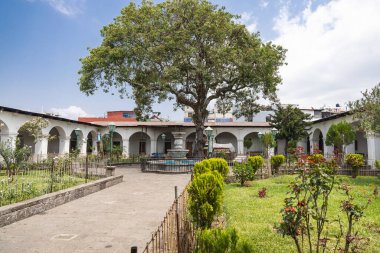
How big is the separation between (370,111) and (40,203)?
14.6 meters

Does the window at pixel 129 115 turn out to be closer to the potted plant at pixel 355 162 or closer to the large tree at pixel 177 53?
the large tree at pixel 177 53

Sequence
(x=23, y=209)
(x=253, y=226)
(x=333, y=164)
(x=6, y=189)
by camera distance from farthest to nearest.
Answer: (x=6, y=189) < (x=23, y=209) < (x=253, y=226) < (x=333, y=164)

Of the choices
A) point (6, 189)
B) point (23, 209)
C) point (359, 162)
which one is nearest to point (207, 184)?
point (23, 209)

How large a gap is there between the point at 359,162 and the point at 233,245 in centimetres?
1598

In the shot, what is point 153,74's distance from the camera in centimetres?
2116

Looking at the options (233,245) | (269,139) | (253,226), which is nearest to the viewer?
(233,245)

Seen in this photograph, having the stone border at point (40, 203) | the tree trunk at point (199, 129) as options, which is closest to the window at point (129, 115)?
the tree trunk at point (199, 129)

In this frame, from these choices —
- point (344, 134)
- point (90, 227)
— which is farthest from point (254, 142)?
point (90, 227)

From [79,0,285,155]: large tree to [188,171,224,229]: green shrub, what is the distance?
14229 millimetres

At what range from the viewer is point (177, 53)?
19500mm

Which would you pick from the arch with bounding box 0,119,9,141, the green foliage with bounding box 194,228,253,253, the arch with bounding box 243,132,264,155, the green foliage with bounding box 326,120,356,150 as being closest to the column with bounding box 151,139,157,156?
the arch with bounding box 243,132,264,155

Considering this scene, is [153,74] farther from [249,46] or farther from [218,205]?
[218,205]

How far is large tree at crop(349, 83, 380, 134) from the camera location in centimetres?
1369

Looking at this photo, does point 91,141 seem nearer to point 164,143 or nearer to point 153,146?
point 153,146
